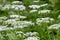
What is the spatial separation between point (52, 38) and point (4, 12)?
2583 mm

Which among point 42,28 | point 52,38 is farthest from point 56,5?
point 52,38

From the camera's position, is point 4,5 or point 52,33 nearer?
point 52,33

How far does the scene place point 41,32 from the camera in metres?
4.84

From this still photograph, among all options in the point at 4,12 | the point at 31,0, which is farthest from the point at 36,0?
the point at 4,12

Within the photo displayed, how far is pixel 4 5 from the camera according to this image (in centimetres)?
720

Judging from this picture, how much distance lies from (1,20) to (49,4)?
7.15 feet

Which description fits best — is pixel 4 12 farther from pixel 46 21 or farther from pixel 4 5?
pixel 46 21

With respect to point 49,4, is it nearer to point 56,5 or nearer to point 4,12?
point 56,5

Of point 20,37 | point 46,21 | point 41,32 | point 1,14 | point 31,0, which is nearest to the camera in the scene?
point 20,37

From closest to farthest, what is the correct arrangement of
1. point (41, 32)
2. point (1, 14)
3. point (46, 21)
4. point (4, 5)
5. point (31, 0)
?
point (41, 32) < point (46, 21) < point (1, 14) < point (4, 5) < point (31, 0)

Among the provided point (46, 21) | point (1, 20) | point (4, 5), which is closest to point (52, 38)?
point (46, 21)

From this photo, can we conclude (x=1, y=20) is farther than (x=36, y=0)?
No

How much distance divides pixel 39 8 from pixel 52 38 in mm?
2447

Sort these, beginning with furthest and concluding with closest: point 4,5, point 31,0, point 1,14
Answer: point 31,0
point 4,5
point 1,14
